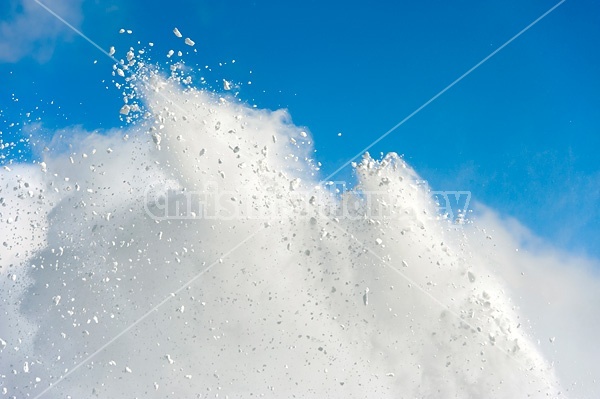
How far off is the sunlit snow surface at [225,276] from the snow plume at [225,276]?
3 cm

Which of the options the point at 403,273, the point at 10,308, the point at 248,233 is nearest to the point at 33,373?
the point at 10,308

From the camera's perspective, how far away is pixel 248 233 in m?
10.9

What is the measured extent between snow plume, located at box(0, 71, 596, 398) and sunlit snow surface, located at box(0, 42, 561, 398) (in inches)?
1.0

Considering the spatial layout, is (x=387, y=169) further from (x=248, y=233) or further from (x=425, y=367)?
(x=425, y=367)

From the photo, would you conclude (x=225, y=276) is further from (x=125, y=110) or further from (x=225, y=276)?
(x=125, y=110)

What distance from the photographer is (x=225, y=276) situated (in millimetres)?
10836

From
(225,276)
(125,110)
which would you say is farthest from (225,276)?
(125,110)

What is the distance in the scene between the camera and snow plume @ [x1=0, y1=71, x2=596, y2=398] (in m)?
10.5

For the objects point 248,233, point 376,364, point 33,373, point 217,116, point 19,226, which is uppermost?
point 217,116

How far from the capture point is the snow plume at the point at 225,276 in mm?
10539

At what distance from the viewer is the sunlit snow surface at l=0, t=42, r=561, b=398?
10539 mm

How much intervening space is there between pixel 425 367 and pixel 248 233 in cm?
447

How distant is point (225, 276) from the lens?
10836 mm

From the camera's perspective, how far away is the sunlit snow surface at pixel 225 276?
1054cm
